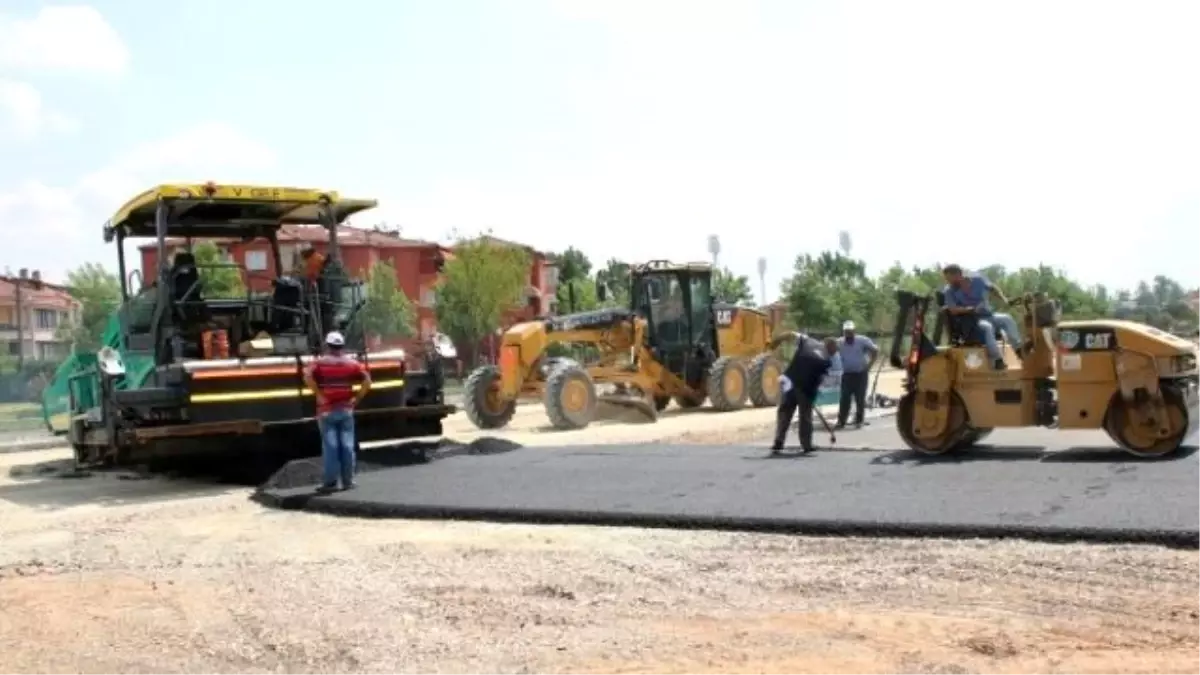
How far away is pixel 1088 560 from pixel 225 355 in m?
8.05

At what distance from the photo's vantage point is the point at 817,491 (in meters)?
9.79

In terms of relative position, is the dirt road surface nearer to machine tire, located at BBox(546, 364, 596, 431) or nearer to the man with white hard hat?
the man with white hard hat

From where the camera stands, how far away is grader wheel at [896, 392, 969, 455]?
12.1 m

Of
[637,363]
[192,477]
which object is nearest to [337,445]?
[192,477]

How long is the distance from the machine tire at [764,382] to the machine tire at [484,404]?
4390 millimetres

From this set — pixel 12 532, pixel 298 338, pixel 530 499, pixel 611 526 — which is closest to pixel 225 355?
pixel 298 338

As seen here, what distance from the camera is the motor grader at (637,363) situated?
64.0ft

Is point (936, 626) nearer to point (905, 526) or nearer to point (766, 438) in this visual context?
point (905, 526)

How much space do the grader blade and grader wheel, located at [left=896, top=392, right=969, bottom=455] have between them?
26.5ft

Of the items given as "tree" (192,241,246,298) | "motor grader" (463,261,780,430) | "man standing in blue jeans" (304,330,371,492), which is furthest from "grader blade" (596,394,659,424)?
"man standing in blue jeans" (304,330,371,492)

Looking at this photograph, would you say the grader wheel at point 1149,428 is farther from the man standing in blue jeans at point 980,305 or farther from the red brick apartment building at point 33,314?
the red brick apartment building at point 33,314

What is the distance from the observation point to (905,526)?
8.05 metres

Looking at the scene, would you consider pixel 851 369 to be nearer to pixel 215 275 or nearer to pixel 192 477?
pixel 215 275

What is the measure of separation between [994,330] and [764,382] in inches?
400
